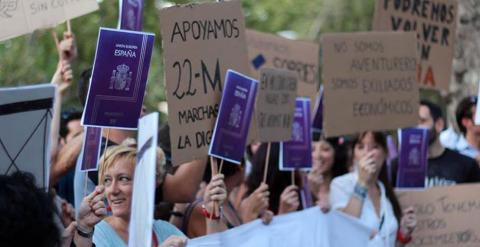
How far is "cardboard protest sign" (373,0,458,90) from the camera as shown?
882 cm

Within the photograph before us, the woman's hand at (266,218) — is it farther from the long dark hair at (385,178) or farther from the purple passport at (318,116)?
the purple passport at (318,116)

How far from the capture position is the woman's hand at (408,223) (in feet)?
25.4

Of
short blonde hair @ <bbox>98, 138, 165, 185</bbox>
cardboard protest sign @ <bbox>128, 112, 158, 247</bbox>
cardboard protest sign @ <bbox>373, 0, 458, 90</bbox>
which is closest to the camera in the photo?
cardboard protest sign @ <bbox>128, 112, 158, 247</bbox>

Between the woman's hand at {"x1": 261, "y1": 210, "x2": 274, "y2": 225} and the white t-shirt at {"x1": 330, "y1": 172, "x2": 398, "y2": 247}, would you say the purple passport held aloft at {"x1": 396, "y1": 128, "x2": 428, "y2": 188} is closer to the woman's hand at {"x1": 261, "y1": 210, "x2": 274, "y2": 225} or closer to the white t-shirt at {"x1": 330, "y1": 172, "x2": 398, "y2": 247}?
the white t-shirt at {"x1": 330, "y1": 172, "x2": 398, "y2": 247}

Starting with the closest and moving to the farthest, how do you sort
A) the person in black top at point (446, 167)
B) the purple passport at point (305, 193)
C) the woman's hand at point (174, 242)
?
the woman's hand at point (174, 242) < the purple passport at point (305, 193) < the person in black top at point (446, 167)

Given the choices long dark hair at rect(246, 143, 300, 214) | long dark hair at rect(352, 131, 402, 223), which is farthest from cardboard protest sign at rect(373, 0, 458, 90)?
long dark hair at rect(246, 143, 300, 214)

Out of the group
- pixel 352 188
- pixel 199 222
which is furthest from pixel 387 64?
pixel 199 222

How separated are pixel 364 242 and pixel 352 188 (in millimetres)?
443

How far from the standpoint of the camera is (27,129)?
13.9 ft

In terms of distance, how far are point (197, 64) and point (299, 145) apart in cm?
170

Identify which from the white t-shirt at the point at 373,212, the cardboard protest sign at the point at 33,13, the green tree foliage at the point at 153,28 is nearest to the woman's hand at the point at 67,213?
the cardboard protest sign at the point at 33,13

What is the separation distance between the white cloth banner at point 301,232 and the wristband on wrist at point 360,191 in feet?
0.79

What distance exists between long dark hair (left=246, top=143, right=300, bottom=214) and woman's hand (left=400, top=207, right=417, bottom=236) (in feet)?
2.63

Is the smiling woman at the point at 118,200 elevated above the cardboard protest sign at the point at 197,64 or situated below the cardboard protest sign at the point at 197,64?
below
